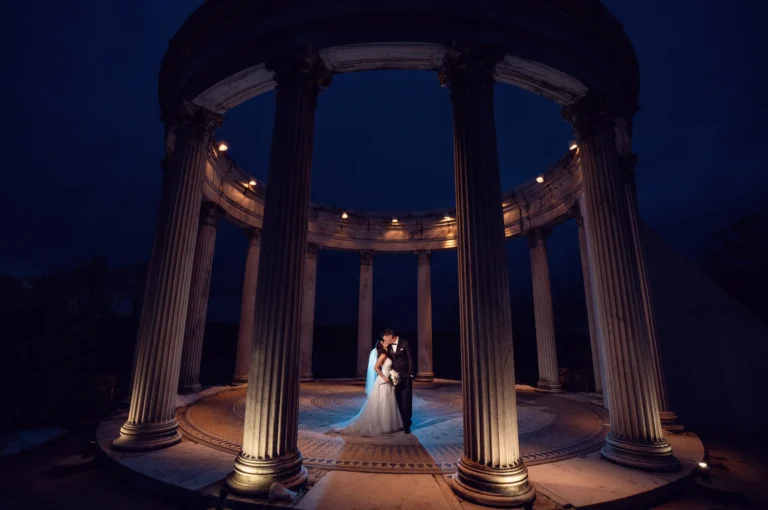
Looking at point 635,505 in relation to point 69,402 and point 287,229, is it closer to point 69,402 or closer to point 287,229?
point 287,229

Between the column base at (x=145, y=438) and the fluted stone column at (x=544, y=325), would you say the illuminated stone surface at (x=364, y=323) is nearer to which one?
the fluted stone column at (x=544, y=325)

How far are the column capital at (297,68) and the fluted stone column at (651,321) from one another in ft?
48.6

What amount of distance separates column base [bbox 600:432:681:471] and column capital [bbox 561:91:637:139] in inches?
445

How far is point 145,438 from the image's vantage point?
1183cm

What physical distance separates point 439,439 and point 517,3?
54.8ft

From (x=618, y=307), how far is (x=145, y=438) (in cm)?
1713

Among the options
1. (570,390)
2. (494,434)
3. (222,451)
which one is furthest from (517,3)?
(570,390)

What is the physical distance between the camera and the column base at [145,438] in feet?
37.7

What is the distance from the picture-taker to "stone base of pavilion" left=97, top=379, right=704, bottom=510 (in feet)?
27.1

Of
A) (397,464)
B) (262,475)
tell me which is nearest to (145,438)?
(262,475)

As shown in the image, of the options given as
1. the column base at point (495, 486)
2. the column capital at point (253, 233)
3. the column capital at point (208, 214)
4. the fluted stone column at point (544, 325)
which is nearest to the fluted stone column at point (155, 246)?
the column capital at point (208, 214)

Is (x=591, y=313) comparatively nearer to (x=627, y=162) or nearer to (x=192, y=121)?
(x=627, y=162)

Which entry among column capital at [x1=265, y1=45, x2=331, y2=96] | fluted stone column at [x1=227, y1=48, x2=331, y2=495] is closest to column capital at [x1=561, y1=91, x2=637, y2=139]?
column capital at [x1=265, y1=45, x2=331, y2=96]

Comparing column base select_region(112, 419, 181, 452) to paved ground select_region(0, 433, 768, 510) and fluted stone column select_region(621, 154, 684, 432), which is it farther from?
fluted stone column select_region(621, 154, 684, 432)
